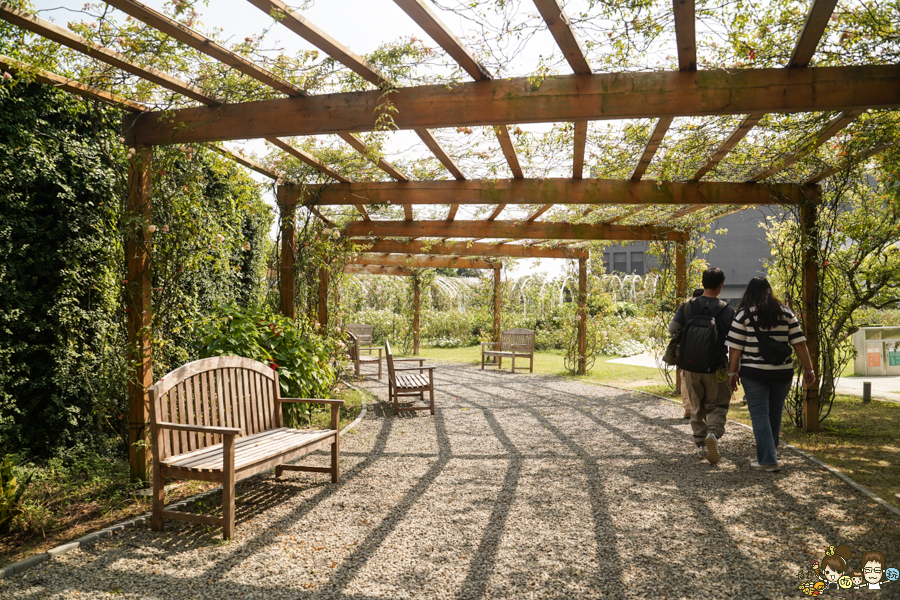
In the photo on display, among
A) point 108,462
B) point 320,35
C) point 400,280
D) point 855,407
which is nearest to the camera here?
point 320,35

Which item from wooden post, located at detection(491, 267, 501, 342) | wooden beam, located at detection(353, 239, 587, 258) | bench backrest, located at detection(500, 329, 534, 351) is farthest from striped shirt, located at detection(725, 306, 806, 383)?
wooden post, located at detection(491, 267, 501, 342)

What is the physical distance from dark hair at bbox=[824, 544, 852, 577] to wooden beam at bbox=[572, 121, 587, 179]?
3.25 m

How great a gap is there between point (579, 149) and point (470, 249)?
21.9 feet

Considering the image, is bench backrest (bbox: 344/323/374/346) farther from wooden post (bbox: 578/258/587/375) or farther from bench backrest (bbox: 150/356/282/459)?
bench backrest (bbox: 150/356/282/459)

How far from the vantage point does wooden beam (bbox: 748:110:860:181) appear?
4121 mm

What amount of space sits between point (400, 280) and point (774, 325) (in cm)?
1621

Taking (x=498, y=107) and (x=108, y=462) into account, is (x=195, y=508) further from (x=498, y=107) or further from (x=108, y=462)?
(x=498, y=107)

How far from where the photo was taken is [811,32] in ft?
10.2

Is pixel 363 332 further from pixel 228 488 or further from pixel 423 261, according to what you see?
pixel 228 488

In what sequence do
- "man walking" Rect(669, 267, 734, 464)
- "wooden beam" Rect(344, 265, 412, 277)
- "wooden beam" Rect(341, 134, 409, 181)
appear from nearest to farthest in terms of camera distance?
"man walking" Rect(669, 267, 734, 464) → "wooden beam" Rect(341, 134, 409, 181) → "wooden beam" Rect(344, 265, 412, 277)

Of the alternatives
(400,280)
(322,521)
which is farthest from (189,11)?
(400,280)

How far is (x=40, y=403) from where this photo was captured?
395cm

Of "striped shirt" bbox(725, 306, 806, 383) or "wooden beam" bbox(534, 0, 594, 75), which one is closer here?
"wooden beam" bbox(534, 0, 594, 75)

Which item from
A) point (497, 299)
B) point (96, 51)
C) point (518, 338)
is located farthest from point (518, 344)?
point (96, 51)
